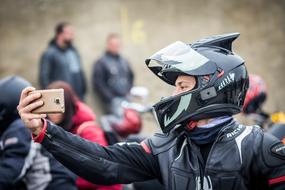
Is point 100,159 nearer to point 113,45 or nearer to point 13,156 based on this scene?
point 13,156

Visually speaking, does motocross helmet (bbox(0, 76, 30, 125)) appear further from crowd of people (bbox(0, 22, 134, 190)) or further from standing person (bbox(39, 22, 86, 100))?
standing person (bbox(39, 22, 86, 100))

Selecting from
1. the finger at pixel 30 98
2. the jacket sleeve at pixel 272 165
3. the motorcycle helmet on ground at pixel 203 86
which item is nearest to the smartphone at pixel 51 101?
the finger at pixel 30 98

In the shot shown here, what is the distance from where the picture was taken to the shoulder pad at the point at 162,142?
339cm

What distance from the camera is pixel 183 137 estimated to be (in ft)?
11.1

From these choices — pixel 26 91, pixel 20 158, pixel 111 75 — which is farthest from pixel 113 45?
pixel 26 91

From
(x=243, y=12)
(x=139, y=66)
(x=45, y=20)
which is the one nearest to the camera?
(x=45, y=20)

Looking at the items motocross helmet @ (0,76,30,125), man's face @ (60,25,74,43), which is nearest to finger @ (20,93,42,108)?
motocross helmet @ (0,76,30,125)

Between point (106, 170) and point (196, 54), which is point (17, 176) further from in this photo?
point (196, 54)

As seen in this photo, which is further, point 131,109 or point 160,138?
point 131,109

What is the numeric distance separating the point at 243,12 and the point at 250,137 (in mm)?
9774

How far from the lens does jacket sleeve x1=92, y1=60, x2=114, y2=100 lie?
10922mm

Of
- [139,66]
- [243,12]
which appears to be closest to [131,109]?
[139,66]

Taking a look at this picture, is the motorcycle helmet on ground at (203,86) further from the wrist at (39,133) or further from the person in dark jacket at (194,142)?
the wrist at (39,133)

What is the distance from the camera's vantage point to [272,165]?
3.10 meters
